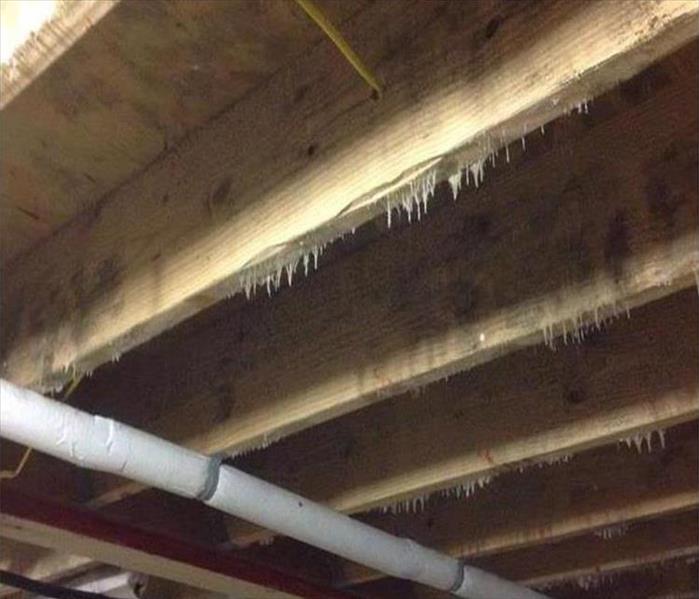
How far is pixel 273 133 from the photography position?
1.01m

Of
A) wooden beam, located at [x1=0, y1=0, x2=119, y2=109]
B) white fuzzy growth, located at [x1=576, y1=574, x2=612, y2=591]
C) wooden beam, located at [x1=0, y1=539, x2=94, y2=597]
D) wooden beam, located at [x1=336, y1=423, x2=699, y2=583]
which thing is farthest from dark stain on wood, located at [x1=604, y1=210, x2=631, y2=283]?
wooden beam, located at [x1=0, y1=539, x2=94, y2=597]

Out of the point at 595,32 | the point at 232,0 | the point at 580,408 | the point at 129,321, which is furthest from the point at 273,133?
the point at 580,408

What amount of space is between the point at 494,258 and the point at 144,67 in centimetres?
45

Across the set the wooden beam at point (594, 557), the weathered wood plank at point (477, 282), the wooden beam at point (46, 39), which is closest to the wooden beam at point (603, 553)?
the wooden beam at point (594, 557)

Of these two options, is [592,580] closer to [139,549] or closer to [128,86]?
[139,549]

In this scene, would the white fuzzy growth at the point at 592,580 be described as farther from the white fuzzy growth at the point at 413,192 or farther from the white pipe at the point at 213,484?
the white fuzzy growth at the point at 413,192

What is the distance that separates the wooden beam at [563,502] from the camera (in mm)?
1616

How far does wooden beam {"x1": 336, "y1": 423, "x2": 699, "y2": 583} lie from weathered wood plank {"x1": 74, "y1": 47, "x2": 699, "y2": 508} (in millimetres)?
651

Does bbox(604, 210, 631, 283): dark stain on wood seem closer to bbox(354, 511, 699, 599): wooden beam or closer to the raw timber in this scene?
the raw timber

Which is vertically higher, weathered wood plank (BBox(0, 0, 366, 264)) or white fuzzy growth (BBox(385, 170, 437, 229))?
weathered wood plank (BBox(0, 0, 366, 264))

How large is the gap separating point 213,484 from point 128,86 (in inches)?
23.7

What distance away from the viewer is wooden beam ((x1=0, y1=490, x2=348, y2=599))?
Answer: 159 centimetres

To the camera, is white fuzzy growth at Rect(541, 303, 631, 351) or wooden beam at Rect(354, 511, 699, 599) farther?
wooden beam at Rect(354, 511, 699, 599)

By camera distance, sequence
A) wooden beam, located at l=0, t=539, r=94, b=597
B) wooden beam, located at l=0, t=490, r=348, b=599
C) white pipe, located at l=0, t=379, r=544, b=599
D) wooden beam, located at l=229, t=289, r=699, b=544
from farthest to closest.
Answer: wooden beam, located at l=0, t=539, r=94, b=597
wooden beam, located at l=0, t=490, r=348, b=599
wooden beam, located at l=229, t=289, r=699, b=544
white pipe, located at l=0, t=379, r=544, b=599
